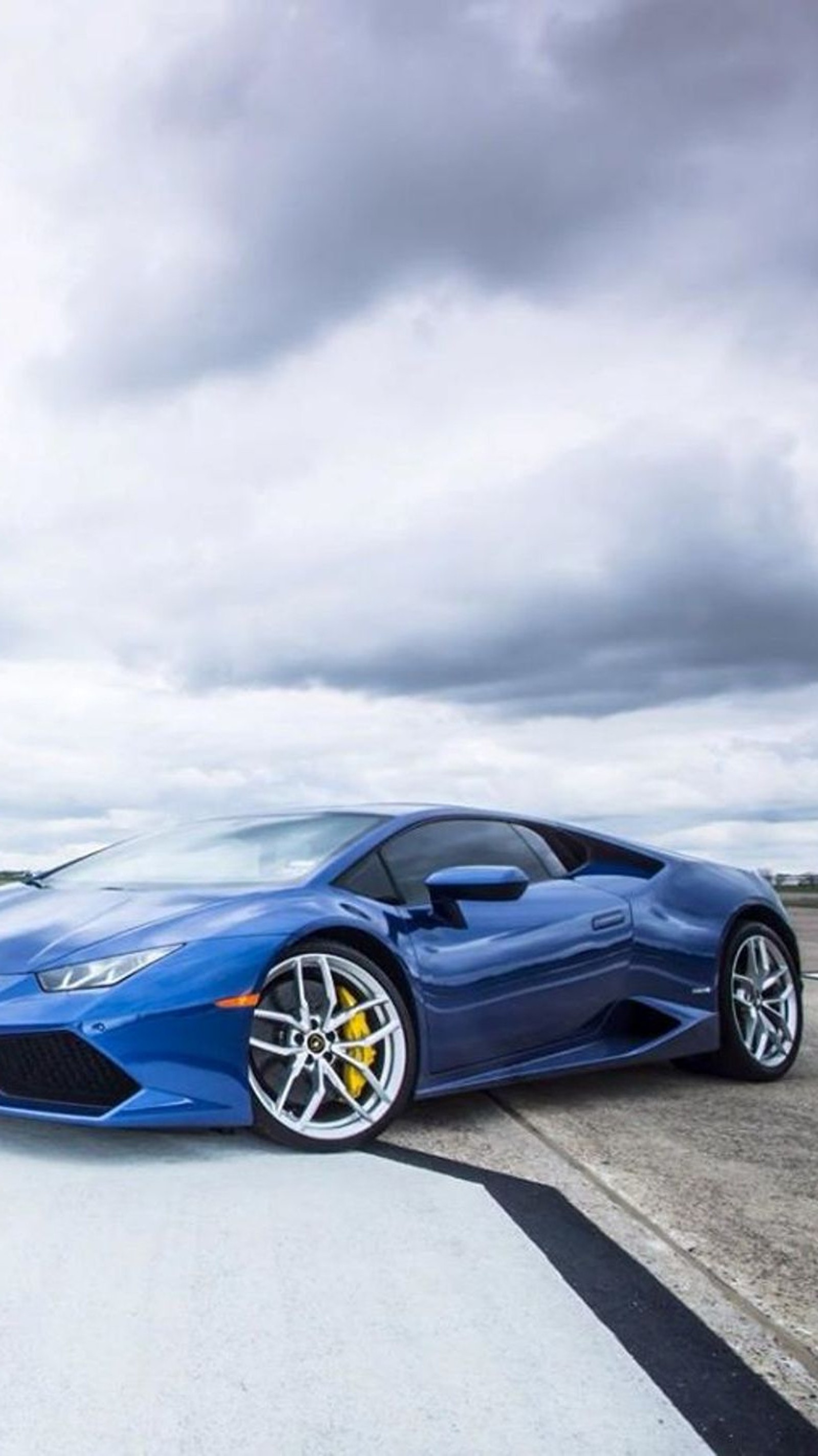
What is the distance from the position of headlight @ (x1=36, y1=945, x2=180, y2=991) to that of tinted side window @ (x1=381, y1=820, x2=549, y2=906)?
0.95 meters

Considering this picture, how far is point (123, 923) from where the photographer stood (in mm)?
3885

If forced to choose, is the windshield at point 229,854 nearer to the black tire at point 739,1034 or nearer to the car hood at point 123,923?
the car hood at point 123,923

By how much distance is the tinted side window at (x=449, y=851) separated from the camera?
175 inches

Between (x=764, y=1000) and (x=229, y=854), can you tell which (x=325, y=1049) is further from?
(x=764, y=1000)

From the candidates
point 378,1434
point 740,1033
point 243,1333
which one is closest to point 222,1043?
point 243,1333

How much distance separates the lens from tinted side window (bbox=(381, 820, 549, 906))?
14.5ft

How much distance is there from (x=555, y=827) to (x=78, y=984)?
2.19 meters

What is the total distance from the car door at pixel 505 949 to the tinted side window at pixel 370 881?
4cm

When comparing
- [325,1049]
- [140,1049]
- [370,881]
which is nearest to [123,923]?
[140,1049]

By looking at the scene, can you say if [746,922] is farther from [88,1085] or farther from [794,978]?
[88,1085]

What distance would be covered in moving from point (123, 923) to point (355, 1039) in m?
0.77

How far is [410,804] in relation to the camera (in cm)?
492

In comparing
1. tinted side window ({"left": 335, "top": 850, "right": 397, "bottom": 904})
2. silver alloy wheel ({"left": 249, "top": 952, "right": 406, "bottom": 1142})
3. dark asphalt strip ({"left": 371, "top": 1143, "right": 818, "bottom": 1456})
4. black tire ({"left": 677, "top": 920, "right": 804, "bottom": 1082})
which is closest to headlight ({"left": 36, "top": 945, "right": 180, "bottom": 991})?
silver alloy wheel ({"left": 249, "top": 952, "right": 406, "bottom": 1142})

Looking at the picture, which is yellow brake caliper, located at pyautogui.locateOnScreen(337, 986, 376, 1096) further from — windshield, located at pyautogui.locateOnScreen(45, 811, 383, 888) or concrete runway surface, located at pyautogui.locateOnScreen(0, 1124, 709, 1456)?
concrete runway surface, located at pyautogui.locateOnScreen(0, 1124, 709, 1456)
